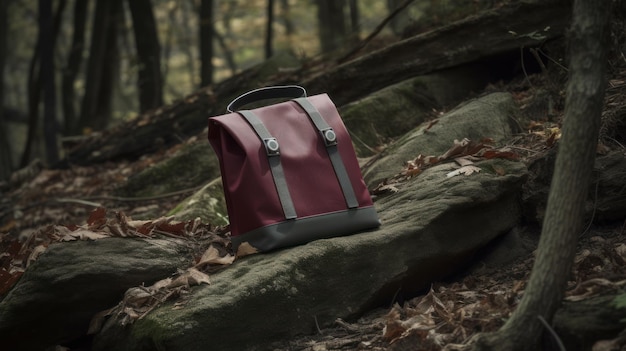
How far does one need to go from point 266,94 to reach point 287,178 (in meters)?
0.76

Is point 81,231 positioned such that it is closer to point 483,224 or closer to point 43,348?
point 43,348

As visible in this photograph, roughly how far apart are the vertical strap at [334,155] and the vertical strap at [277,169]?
0.33 m

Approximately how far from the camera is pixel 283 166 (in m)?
4.26

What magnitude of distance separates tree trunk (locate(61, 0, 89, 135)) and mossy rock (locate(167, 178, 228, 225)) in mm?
8415

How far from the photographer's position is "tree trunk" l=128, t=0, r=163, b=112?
1173 centimetres

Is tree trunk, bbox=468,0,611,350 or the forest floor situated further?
the forest floor

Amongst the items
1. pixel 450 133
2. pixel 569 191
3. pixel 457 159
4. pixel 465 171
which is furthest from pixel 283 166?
pixel 450 133

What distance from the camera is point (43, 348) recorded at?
14.0 feet

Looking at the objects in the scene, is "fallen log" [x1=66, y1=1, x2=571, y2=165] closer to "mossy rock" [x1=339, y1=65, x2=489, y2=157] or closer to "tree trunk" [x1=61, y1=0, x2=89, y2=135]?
"mossy rock" [x1=339, y1=65, x2=489, y2=157]

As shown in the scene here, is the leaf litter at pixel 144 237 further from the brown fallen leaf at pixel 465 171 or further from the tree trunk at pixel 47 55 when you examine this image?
the tree trunk at pixel 47 55

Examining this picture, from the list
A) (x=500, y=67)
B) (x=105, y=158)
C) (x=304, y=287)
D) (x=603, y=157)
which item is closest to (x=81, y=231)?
(x=304, y=287)

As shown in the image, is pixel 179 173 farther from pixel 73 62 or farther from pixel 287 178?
pixel 73 62

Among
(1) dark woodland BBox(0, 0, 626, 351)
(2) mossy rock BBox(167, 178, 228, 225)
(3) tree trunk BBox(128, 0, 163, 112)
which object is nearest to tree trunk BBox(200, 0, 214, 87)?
(3) tree trunk BBox(128, 0, 163, 112)

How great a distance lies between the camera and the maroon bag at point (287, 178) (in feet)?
13.6
